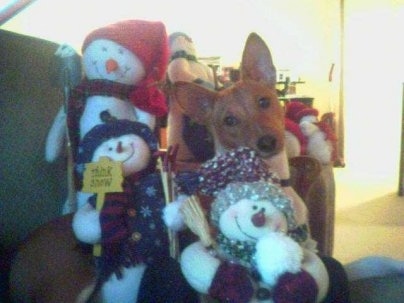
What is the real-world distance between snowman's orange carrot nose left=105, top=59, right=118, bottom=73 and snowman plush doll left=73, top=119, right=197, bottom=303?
149 mm

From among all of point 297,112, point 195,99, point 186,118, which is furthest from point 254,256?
point 297,112

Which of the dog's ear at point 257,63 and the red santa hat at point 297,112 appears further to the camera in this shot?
the red santa hat at point 297,112

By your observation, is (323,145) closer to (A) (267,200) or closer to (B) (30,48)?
(A) (267,200)

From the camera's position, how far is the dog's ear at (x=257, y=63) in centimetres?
84

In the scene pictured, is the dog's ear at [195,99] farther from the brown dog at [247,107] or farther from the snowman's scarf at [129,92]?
the snowman's scarf at [129,92]

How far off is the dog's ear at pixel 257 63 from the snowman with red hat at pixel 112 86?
20 cm

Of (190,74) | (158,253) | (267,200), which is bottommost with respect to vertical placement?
(158,253)

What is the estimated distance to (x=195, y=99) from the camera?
81cm

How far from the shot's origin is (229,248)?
2.08 feet

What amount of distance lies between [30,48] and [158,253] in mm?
467

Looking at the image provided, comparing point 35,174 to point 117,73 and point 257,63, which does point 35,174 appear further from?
point 257,63

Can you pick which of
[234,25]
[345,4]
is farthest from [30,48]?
[345,4]

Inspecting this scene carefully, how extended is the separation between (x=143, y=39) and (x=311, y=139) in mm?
421

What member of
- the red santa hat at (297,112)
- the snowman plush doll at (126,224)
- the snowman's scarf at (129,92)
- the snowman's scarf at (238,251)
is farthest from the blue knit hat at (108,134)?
the red santa hat at (297,112)
